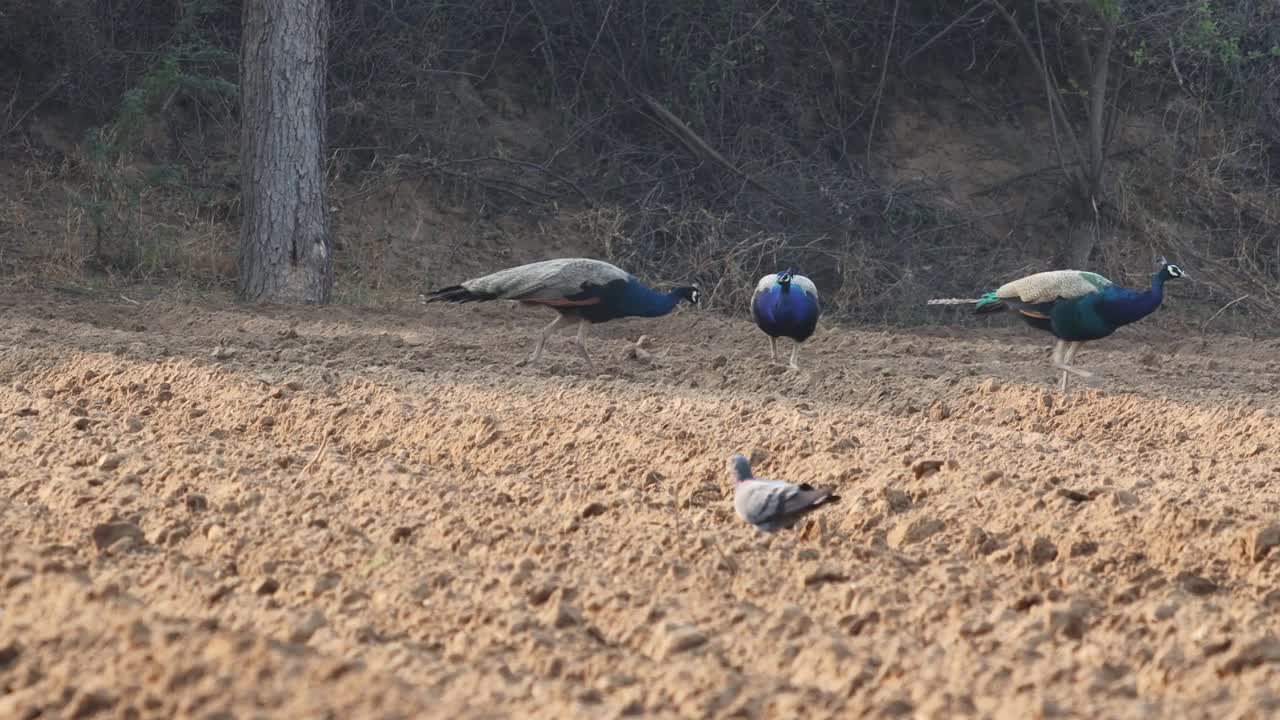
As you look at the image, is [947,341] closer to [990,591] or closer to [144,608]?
[990,591]

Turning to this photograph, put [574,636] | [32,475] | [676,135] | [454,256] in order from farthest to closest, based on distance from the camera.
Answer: [676,135]
[454,256]
[32,475]
[574,636]

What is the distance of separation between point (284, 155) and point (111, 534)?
27.2 ft

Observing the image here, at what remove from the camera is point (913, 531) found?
556 centimetres

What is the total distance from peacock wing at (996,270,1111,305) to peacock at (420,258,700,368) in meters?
2.25

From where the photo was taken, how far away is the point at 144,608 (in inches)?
170

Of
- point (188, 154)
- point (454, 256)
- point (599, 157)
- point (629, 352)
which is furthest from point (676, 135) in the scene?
point (629, 352)

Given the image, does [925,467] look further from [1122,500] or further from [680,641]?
[680,641]

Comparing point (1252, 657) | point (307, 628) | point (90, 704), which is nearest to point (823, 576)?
point (1252, 657)

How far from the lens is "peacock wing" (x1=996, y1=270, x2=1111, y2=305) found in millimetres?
9320

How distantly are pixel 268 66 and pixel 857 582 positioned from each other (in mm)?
9302

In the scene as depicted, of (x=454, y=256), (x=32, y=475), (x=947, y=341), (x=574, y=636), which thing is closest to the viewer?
(x=574, y=636)

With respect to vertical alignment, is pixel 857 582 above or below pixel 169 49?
below

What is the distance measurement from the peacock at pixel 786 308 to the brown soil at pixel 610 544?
1.43ft

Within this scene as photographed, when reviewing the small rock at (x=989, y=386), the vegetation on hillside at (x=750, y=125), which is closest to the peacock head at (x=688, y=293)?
the small rock at (x=989, y=386)
